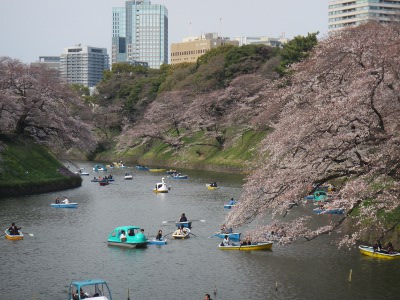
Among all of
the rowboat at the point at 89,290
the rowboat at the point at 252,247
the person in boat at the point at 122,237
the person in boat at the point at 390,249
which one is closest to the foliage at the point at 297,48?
the person in boat at the point at 122,237

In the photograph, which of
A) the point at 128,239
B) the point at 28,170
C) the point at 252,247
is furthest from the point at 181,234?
the point at 28,170

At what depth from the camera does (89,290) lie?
97.9ft

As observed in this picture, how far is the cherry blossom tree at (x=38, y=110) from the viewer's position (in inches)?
2778

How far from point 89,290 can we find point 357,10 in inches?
5961

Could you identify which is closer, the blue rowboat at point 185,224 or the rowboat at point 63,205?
the blue rowboat at point 185,224

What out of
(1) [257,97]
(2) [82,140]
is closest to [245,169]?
(1) [257,97]

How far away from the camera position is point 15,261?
3697 cm

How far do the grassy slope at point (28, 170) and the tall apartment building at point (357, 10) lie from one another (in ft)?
350

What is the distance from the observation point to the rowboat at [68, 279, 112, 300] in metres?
28.4

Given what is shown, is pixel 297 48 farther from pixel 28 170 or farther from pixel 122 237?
pixel 122 237

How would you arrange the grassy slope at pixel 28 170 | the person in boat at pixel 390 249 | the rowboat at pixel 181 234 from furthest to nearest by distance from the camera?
the grassy slope at pixel 28 170 → the rowboat at pixel 181 234 → the person in boat at pixel 390 249

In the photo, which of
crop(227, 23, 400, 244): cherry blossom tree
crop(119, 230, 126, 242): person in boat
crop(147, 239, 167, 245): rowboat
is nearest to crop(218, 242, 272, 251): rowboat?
crop(147, 239, 167, 245): rowboat

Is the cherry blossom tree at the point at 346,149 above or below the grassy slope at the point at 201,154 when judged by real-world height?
above

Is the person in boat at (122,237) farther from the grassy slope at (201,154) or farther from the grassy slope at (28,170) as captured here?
the grassy slope at (201,154)
